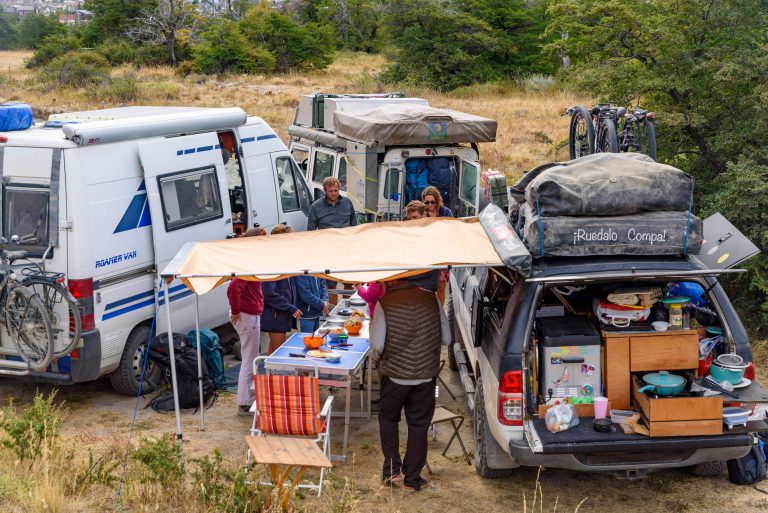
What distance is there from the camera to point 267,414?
679cm

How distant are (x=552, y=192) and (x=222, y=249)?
98.9 inches

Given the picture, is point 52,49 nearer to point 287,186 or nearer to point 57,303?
point 287,186

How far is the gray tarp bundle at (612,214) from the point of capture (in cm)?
604

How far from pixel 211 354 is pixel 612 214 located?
4.57 meters

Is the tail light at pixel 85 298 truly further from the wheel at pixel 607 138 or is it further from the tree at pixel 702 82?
the tree at pixel 702 82

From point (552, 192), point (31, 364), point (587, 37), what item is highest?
point (587, 37)

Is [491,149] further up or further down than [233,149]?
further down

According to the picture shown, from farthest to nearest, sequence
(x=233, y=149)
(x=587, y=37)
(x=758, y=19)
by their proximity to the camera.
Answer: (x=587, y=37), (x=758, y=19), (x=233, y=149)

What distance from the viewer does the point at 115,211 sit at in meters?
8.45

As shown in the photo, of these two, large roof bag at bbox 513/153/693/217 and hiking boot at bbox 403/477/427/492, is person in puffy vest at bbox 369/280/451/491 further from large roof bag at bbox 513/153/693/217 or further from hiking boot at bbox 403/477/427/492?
large roof bag at bbox 513/153/693/217

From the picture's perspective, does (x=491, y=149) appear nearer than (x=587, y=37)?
No

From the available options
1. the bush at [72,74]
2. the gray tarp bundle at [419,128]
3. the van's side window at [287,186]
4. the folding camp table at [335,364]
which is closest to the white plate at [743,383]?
the folding camp table at [335,364]

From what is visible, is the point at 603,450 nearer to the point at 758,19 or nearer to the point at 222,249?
the point at 222,249

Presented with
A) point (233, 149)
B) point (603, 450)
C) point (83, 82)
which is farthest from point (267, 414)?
point (83, 82)
